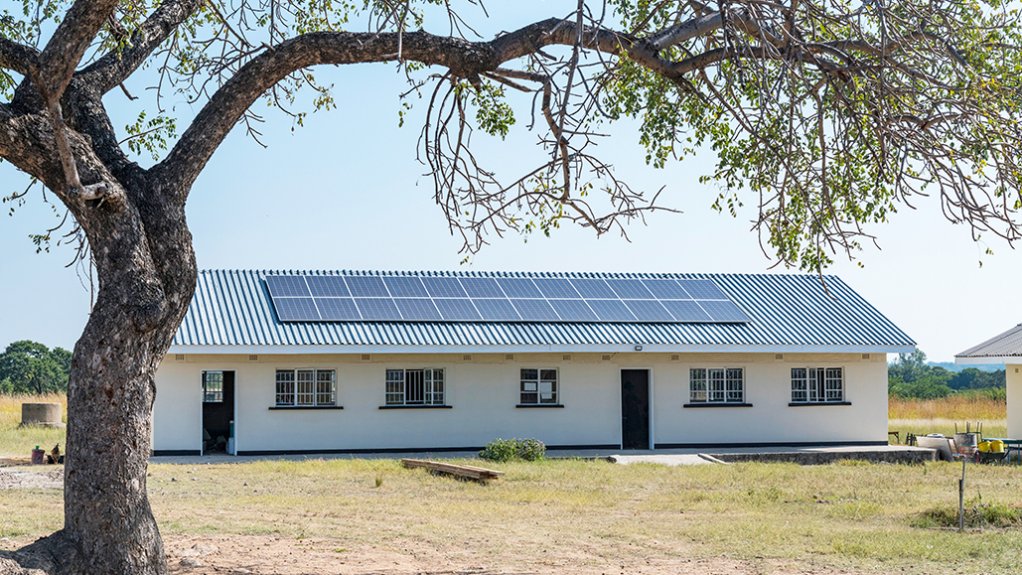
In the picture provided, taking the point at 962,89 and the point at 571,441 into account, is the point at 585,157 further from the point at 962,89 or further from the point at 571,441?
the point at 571,441

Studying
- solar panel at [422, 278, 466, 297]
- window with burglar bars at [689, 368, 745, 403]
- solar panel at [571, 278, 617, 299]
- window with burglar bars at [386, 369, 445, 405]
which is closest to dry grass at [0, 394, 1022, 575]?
window with burglar bars at [386, 369, 445, 405]

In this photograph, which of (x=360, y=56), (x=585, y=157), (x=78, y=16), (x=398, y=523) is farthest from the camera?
(x=398, y=523)

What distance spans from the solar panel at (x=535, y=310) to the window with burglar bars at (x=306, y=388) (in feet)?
14.6

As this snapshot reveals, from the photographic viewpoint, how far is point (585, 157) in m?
11.1

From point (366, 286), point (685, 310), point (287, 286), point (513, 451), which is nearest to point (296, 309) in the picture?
point (287, 286)

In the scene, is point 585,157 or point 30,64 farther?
point 585,157

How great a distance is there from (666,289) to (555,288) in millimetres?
2784

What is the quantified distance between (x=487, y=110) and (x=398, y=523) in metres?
4.59

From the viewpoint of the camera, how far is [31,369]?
5766cm

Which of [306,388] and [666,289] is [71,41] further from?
[666,289]

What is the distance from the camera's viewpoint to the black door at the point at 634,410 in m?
26.4

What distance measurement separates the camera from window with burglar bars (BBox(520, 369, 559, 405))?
2591 cm

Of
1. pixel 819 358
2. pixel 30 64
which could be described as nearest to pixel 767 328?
pixel 819 358

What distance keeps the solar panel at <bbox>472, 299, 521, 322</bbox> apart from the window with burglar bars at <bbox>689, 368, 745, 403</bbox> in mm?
4110
